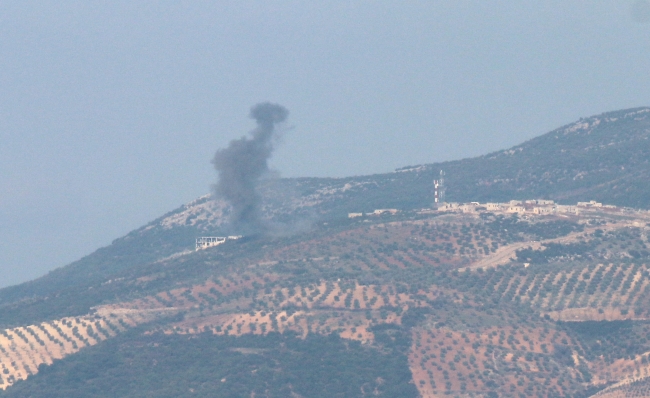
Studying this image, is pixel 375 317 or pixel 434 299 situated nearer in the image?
pixel 375 317

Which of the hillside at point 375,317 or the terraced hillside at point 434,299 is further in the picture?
the terraced hillside at point 434,299

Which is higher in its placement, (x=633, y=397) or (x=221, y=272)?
(x=221, y=272)

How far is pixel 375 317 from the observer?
158625 mm

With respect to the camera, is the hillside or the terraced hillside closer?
the hillside

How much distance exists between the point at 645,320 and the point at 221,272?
4856cm

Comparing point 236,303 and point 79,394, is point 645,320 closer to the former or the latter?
point 236,303

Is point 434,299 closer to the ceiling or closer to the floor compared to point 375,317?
closer to the ceiling

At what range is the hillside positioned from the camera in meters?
146

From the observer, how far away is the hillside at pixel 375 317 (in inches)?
5748

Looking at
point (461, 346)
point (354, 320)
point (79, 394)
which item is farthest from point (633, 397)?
point (79, 394)

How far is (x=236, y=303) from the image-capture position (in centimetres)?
16862

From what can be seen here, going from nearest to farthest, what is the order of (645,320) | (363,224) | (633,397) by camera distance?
(633,397) → (645,320) → (363,224)

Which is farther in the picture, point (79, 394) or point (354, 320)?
point (354, 320)

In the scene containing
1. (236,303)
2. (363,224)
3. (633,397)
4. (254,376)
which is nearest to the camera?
(633,397)
